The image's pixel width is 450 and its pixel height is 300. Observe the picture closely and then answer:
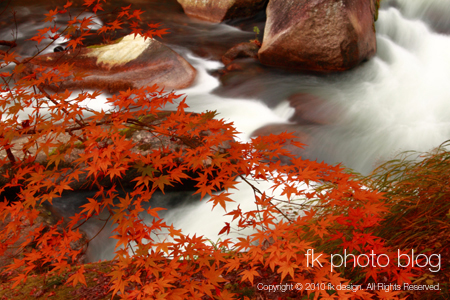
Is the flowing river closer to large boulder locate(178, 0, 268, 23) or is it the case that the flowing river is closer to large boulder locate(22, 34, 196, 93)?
large boulder locate(22, 34, 196, 93)

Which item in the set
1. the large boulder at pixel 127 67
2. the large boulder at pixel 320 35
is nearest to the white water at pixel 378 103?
the large boulder at pixel 320 35

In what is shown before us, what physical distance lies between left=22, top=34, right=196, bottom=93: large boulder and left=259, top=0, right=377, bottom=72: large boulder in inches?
77.9

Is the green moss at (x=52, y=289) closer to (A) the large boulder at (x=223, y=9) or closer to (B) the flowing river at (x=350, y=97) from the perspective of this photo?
(B) the flowing river at (x=350, y=97)

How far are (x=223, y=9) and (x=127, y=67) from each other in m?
4.42

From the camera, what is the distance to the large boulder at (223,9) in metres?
9.21

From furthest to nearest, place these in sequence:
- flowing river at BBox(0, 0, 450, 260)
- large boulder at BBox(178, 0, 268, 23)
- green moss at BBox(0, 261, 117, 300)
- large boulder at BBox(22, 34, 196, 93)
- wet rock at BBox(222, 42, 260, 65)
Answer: large boulder at BBox(178, 0, 268, 23), wet rock at BBox(222, 42, 260, 65), large boulder at BBox(22, 34, 196, 93), flowing river at BBox(0, 0, 450, 260), green moss at BBox(0, 261, 117, 300)

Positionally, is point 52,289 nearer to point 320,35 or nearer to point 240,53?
point 320,35

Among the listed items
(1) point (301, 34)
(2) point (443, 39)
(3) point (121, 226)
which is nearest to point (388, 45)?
(2) point (443, 39)

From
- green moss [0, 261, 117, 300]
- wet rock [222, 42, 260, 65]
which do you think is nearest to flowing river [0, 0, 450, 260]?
wet rock [222, 42, 260, 65]

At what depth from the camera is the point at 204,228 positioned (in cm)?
386

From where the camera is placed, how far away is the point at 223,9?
9305 millimetres

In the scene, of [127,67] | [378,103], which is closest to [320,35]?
[378,103]

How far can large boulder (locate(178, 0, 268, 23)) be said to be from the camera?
9.21 meters

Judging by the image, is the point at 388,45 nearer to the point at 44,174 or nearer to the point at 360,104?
the point at 360,104
